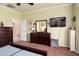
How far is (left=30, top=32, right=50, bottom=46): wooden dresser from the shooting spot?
4.18m

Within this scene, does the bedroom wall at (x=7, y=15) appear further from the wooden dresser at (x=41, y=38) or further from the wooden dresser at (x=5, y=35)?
the wooden dresser at (x=41, y=38)

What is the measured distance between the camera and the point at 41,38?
4359mm

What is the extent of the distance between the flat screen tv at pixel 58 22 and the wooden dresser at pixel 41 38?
0.58m

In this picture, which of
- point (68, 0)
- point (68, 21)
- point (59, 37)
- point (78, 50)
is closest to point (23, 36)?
point (59, 37)

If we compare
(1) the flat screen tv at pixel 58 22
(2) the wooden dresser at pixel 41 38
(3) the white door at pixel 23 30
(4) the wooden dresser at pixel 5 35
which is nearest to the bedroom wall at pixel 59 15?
(1) the flat screen tv at pixel 58 22

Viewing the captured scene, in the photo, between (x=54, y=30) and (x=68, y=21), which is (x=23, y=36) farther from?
(x=68, y=21)

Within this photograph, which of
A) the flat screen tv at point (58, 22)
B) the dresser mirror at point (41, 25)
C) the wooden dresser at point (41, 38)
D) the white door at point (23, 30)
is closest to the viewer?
the flat screen tv at point (58, 22)

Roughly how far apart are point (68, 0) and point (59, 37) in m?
3.73

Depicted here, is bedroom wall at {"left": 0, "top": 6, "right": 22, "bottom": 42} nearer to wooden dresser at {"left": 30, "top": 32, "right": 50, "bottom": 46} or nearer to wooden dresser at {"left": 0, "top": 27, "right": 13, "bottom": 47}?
wooden dresser at {"left": 0, "top": 27, "right": 13, "bottom": 47}

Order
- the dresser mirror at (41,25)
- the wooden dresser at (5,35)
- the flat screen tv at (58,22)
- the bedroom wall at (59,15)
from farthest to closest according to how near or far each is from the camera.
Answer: the dresser mirror at (41,25) < the flat screen tv at (58,22) < the bedroom wall at (59,15) < the wooden dresser at (5,35)

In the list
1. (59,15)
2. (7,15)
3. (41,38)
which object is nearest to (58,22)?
(59,15)

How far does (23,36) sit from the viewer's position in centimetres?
556

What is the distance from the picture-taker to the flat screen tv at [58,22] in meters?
4.00

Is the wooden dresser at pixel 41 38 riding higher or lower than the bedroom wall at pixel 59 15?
lower
